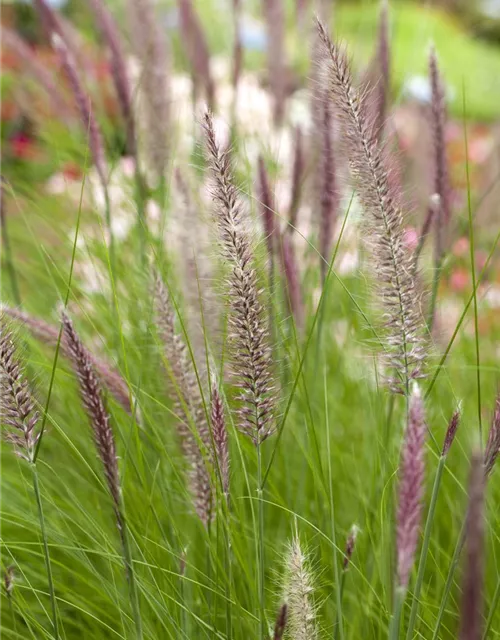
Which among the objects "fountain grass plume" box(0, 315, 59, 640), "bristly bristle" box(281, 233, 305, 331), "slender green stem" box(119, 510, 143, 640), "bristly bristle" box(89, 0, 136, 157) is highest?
"bristly bristle" box(89, 0, 136, 157)

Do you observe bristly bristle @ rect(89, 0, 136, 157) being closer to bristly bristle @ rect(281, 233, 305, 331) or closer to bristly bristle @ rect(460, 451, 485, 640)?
bristly bristle @ rect(281, 233, 305, 331)

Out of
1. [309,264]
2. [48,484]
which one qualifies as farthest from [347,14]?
[48,484]

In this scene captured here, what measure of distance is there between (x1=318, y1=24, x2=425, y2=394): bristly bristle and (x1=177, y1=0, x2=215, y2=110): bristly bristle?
1222 millimetres

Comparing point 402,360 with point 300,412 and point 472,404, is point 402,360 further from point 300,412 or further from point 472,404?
point 472,404

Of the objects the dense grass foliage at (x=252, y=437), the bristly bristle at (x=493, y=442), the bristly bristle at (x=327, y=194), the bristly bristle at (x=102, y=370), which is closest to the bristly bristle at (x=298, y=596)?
the dense grass foliage at (x=252, y=437)

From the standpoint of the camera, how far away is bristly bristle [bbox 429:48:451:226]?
4.63ft

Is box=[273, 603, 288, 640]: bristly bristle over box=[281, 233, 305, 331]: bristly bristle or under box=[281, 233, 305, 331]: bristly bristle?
under

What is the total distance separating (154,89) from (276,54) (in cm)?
50

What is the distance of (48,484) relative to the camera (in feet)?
5.05

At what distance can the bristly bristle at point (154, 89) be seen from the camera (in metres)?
2.09

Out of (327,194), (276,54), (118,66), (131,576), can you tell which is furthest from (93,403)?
(276,54)

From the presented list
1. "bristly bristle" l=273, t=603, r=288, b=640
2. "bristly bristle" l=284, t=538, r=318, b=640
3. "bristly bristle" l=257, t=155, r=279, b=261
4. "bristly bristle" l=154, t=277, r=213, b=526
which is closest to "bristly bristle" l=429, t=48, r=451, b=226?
"bristly bristle" l=257, t=155, r=279, b=261

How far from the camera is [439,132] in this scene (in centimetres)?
148

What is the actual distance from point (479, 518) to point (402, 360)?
56cm
